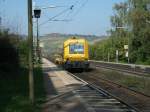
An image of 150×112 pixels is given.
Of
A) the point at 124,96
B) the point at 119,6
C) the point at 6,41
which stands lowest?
the point at 124,96

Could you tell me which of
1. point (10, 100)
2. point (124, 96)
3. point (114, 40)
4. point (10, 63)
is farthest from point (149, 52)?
point (10, 100)

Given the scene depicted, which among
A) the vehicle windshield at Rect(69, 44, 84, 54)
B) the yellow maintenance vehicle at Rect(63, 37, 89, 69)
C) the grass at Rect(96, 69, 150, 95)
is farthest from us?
the vehicle windshield at Rect(69, 44, 84, 54)

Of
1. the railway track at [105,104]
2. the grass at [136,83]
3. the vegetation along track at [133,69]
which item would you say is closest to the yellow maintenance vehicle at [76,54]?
the vegetation along track at [133,69]

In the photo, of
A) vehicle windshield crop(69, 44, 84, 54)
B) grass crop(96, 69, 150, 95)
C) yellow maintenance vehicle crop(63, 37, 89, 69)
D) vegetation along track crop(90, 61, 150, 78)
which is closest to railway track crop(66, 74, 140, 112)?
grass crop(96, 69, 150, 95)

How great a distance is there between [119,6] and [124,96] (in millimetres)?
95460

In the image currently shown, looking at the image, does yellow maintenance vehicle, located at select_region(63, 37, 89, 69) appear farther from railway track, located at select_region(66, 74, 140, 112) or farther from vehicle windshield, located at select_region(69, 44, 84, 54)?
railway track, located at select_region(66, 74, 140, 112)

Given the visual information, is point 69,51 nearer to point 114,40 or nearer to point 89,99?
point 89,99

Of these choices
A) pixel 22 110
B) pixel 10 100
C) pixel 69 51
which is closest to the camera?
pixel 22 110

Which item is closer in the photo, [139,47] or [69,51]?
[69,51]

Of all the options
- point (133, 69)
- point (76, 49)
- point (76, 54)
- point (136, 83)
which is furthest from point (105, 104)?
point (133, 69)

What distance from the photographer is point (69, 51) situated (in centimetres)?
4609

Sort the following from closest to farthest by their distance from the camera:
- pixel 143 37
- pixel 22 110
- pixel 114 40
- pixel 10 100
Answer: pixel 22 110 → pixel 10 100 → pixel 143 37 → pixel 114 40

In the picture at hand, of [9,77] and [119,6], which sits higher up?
[119,6]

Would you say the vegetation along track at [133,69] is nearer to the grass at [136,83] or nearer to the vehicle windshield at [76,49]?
the grass at [136,83]
